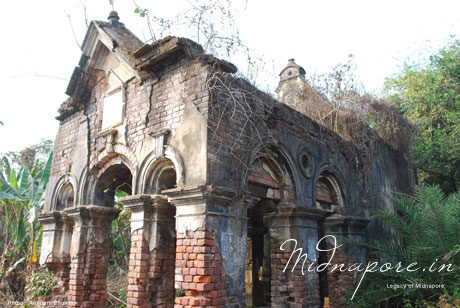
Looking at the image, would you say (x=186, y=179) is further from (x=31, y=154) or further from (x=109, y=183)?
(x=31, y=154)

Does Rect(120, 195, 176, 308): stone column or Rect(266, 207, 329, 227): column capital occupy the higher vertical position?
Rect(266, 207, 329, 227): column capital

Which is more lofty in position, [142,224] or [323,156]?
[323,156]

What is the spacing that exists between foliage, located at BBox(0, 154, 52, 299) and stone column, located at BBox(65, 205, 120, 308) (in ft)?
11.5

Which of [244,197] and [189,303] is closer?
[189,303]

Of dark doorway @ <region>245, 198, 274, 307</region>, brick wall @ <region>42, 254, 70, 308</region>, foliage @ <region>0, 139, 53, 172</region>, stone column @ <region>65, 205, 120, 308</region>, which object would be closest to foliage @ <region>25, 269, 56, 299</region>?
brick wall @ <region>42, 254, 70, 308</region>

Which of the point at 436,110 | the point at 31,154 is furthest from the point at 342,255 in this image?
the point at 31,154

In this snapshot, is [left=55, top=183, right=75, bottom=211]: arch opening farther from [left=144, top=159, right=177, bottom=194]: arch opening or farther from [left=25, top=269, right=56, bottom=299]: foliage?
[left=144, top=159, right=177, bottom=194]: arch opening

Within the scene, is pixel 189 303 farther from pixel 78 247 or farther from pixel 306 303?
pixel 78 247

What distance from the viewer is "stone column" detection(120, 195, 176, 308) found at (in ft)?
18.8

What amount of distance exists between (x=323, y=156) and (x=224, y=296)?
14.2ft

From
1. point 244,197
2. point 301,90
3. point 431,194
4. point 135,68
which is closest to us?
point 244,197

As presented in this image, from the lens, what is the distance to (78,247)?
7.13 m

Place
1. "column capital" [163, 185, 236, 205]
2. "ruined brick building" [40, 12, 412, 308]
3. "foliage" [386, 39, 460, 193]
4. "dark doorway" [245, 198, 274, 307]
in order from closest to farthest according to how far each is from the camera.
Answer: "column capital" [163, 185, 236, 205], "ruined brick building" [40, 12, 412, 308], "dark doorway" [245, 198, 274, 307], "foliage" [386, 39, 460, 193]

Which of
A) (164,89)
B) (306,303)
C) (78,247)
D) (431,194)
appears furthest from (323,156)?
(78,247)
